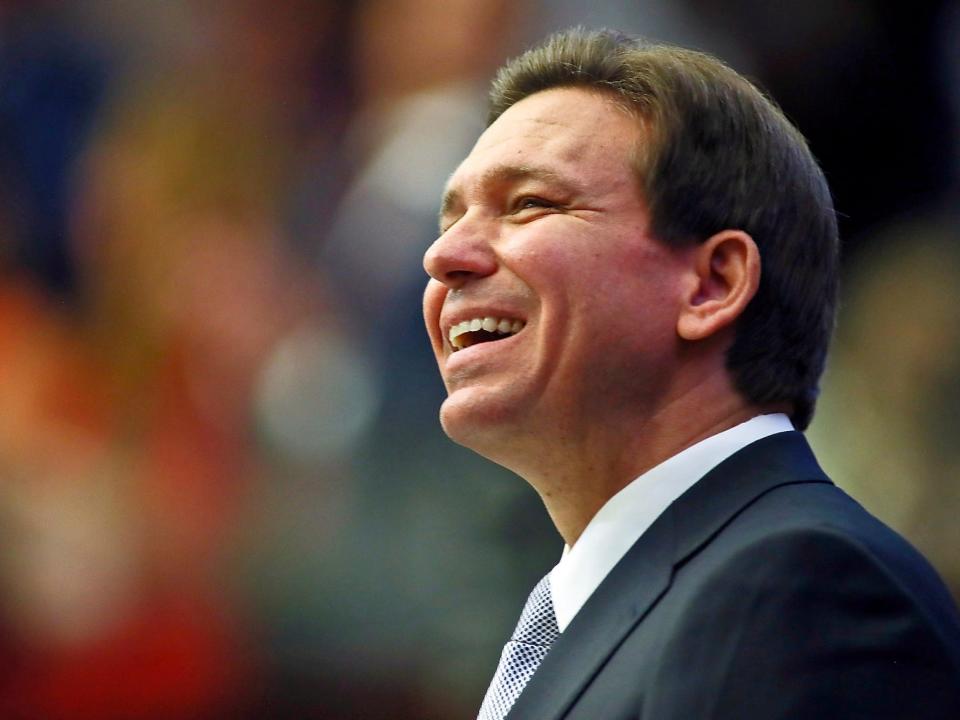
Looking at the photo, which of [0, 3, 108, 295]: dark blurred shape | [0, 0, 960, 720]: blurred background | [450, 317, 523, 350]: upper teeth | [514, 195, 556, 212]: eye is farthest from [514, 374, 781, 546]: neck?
[0, 3, 108, 295]: dark blurred shape

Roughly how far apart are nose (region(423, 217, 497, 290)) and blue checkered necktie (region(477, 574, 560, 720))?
0.46 m

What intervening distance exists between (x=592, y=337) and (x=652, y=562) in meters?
0.33

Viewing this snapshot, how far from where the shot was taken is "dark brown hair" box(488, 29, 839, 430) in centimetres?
171

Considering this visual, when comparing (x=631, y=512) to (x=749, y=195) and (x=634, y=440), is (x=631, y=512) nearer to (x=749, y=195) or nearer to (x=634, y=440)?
(x=634, y=440)

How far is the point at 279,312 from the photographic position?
14.2 feet

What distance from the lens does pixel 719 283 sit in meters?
1.72

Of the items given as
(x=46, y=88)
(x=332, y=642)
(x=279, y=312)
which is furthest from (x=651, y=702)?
(x=46, y=88)

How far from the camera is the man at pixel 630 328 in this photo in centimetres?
150

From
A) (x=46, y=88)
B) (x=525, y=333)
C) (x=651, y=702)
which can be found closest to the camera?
(x=651, y=702)

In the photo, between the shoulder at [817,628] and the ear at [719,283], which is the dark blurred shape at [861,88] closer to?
the ear at [719,283]

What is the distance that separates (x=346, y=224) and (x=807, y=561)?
3.29m

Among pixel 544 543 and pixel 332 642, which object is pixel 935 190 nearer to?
pixel 544 543

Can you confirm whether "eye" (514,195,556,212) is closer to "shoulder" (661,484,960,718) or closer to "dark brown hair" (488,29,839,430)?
"dark brown hair" (488,29,839,430)

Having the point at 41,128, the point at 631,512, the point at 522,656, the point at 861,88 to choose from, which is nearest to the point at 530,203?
the point at 631,512
